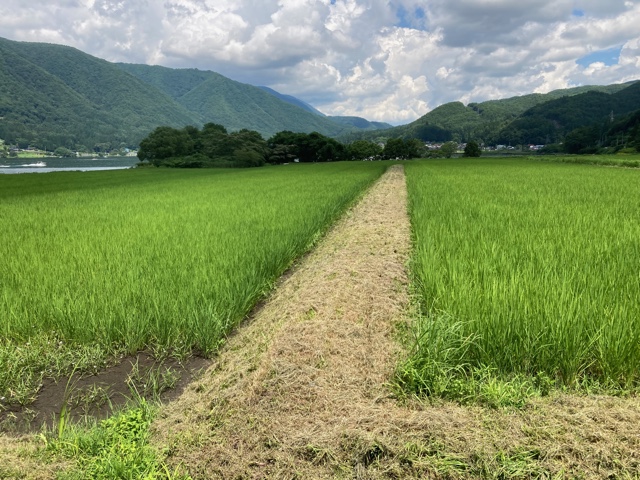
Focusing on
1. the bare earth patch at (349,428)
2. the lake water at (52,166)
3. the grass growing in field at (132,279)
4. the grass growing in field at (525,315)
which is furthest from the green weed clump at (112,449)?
the lake water at (52,166)

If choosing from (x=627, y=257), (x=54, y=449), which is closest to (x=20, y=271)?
(x=54, y=449)

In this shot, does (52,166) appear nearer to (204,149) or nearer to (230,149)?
(204,149)

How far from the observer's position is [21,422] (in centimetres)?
227

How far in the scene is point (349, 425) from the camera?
1907mm

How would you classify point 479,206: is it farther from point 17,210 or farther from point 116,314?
point 17,210

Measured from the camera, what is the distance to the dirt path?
5.56ft

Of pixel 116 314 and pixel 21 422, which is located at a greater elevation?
pixel 116 314

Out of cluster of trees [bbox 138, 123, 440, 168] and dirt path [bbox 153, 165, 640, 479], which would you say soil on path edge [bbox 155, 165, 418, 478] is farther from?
cluster of trees [bbox 138, 123, 440, 168]

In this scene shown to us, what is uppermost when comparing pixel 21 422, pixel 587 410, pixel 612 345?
pixel 612 345

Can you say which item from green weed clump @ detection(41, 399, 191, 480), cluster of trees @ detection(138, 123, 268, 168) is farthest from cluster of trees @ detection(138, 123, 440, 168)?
green weed clump @ detection(41, 399, 191, 480)

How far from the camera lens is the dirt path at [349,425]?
169 cm

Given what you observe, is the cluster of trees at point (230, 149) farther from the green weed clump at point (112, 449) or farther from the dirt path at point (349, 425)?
the green weed clump at point (112, 449)

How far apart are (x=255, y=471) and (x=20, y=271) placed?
4.40 meters

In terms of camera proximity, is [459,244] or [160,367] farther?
[459,244]
